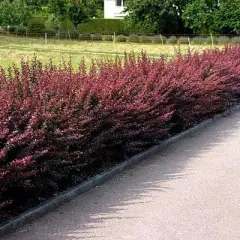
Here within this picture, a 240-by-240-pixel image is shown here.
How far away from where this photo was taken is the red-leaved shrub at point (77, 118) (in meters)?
5.49

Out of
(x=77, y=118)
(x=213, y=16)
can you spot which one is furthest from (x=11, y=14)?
(x=77, y=118)

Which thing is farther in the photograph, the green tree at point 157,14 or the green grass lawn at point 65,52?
the green tree at point 157,14

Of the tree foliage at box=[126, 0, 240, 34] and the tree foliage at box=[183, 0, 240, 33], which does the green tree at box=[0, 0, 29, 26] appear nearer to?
the tree foliage at box=[126, 0, 240, 34]

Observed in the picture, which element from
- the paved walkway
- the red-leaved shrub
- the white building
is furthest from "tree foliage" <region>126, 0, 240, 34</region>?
the paved walkway

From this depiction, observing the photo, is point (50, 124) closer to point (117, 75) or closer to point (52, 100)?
point (52, 100)

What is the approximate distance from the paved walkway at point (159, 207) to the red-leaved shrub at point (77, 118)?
360 mm

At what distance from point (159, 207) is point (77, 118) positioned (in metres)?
1.55

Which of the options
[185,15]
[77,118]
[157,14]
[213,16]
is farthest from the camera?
[157,14]

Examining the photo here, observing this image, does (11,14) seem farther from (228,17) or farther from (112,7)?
(228,17)

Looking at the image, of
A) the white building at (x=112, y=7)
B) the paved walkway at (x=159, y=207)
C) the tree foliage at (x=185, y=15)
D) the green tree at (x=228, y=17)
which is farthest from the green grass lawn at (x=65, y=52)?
the white building at (x=112, y=7)

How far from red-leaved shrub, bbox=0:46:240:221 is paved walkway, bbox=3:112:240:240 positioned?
0.36 m

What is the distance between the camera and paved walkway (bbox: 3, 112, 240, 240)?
5.09 meters

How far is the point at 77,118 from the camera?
659cm

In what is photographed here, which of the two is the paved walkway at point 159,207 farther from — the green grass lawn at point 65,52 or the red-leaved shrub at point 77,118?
the green grass lawn at point 65,52
